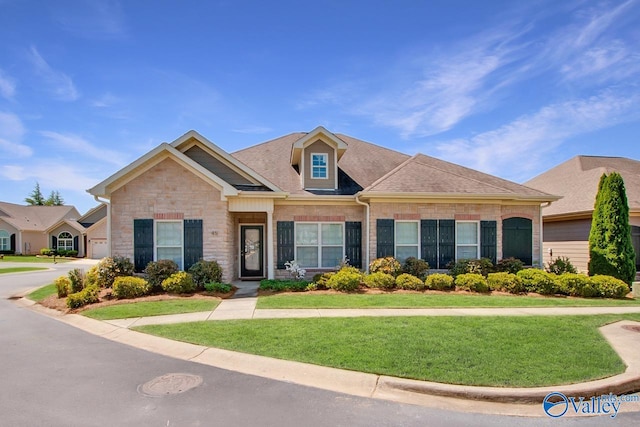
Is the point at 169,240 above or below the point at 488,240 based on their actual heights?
above

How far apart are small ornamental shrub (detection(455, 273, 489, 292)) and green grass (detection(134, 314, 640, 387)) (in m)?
3.63

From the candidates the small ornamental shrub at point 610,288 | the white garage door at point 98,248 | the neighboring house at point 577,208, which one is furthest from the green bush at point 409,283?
the white garage door at point 98,248

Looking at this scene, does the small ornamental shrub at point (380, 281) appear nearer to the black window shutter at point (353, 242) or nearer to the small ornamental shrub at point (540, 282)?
the black window shutter at point (353, 242)

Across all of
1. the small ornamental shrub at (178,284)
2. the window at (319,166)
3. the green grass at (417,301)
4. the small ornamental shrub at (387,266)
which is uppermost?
the window at (319,166)

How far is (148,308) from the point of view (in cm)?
977

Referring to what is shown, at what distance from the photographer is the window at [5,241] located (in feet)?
138

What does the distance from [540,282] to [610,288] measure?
2017 millimetres

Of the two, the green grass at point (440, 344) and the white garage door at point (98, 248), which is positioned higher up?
the green grass at point (440, 344)

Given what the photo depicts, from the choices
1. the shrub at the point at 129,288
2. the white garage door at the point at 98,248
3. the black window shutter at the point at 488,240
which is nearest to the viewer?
the shrub at the point at 129,288

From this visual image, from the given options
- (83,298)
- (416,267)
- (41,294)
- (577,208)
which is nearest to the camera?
(83,298)

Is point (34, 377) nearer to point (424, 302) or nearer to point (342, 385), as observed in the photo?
point (342, 385)

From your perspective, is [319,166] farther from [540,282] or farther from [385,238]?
[540,282]

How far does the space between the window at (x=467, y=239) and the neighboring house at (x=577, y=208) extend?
221 inches

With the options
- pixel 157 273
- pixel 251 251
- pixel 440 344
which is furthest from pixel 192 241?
pixel 440 344
